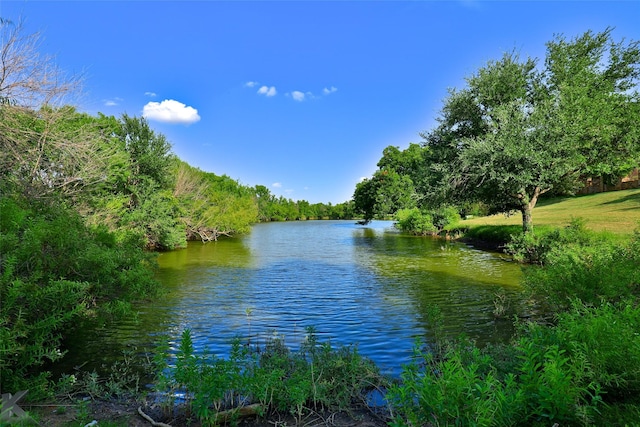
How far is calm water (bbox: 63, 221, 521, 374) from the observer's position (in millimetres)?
9625

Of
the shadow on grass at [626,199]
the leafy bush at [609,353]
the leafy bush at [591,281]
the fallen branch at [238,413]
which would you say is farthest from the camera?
the shadow on grass at [626,199]

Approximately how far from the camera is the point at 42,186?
39.5 ft

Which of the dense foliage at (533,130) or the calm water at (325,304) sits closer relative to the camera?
the calm water at (325,304)

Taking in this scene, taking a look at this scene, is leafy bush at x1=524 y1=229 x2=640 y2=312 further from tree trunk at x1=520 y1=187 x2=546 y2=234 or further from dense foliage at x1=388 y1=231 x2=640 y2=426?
tree trunk at x1=520 y1=187 x2=546 y2=234

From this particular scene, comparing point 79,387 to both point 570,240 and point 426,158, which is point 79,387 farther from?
point 426,158

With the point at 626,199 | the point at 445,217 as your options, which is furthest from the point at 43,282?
the point at 626,199

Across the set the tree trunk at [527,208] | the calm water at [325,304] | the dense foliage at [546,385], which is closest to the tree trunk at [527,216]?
the tree trunk at [527,208]

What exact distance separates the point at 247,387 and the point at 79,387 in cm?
324

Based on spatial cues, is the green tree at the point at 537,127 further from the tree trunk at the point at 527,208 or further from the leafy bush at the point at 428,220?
the leafy bush at the point at 428,220

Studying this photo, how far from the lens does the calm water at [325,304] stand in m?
9.62

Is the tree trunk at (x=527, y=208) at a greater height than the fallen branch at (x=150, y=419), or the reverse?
the tree trunk at (x=527, y=208)

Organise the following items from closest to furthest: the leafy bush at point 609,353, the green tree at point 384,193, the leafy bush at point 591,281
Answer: the leafy bush at point 609,353 < the leafy bush at point 591,281 < the green tree at point 384,193

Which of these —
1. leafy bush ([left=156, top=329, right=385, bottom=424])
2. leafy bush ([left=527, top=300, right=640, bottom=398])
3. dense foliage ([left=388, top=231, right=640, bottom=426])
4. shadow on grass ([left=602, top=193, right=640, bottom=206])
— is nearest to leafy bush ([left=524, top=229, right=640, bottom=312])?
dense foliage ([left=388, top=231, right=640, bottom=426])

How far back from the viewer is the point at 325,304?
13906mm
